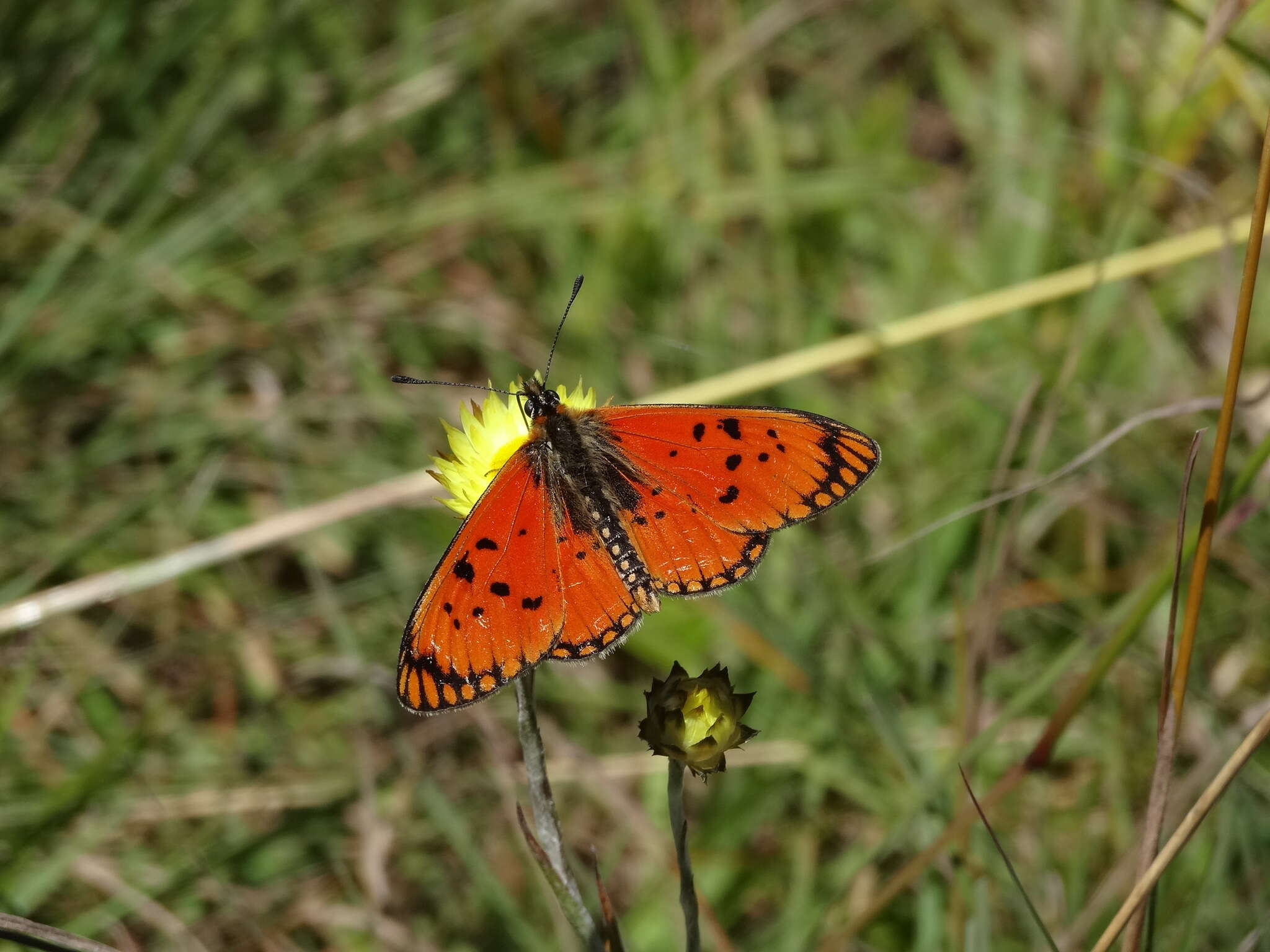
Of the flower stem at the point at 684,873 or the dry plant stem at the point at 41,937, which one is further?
the flower stem at the point at 684,873

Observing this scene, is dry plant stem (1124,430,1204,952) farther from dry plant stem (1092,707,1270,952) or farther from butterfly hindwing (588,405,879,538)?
butterfly hindwing (588,405,879,538)

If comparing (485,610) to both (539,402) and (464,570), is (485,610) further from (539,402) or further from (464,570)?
(539,402)

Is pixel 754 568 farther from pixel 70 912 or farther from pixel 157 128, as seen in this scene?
pixel 157 128

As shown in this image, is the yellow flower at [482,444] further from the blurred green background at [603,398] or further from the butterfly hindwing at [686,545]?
the blurred green background at [603,398]

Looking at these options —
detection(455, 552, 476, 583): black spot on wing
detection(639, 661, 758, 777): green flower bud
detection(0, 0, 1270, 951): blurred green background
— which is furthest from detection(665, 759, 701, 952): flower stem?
detection(0, 0, 1270, 951): blurred green background

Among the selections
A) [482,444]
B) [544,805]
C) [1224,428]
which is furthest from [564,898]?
[1224,428]

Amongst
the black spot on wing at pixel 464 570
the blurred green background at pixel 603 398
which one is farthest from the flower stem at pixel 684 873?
the blurred green background at pixel 603 398
